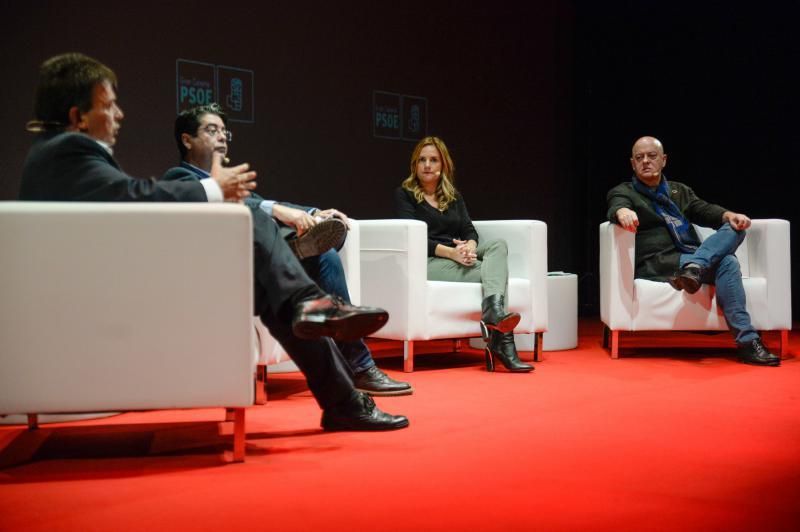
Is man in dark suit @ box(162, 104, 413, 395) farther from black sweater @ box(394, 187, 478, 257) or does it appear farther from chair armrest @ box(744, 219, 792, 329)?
chair armrest @ box(744, 219, 792, 329)

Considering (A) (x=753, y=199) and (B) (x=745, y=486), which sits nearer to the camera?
(B) (x=745, y=486)

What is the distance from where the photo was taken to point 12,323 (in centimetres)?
198

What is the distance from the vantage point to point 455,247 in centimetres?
424

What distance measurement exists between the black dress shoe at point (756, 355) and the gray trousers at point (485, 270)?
1137mm

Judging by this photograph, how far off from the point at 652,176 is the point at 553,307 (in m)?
0.84

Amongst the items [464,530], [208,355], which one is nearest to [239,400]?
[208,355]

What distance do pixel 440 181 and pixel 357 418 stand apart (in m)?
2.05

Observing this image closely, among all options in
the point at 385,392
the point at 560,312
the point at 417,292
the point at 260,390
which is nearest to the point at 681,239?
the point at 560,312

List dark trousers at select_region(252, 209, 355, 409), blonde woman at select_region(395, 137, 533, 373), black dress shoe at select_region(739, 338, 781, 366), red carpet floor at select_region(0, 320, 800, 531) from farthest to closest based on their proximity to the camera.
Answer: black dress shoe at select_region(739, 338, 781, 366)
blonde woman at select_region(395, 137, 533, 373)
dark trousers at select_region(252, 209, 355, 409)
red carpet floor at select_region(0, 320, 800, 531)

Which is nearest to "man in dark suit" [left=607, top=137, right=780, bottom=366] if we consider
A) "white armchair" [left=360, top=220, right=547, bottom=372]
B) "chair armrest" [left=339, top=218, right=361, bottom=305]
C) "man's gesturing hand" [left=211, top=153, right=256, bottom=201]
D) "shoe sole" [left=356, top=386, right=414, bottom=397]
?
"white armchair" [left=360, top=220, right=547, bottom=372]

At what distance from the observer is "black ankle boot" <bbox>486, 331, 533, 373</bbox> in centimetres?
384

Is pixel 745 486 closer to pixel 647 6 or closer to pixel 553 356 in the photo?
pixel 553 356

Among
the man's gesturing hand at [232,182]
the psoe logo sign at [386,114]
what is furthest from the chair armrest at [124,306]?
the psoe logo sign at [386,114]

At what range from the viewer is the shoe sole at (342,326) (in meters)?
2.25
